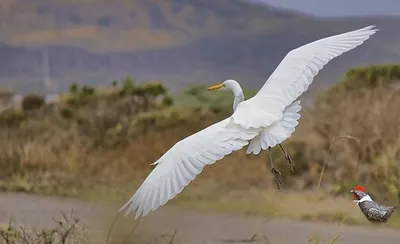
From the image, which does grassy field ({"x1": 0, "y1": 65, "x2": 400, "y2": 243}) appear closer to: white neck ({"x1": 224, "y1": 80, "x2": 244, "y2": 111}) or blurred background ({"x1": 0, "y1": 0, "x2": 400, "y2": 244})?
blurred background ({"x1": 0, "y1": 0, "x2": 400, "y2": 244})

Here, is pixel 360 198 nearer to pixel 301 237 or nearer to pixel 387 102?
pixel 301 237

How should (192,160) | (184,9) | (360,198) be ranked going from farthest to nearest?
1. (184,9)
2. (360,198)
3. (192,160)

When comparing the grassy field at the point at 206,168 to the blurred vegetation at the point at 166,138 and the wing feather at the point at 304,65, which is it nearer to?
the blurred vegetation at the point at 166,138

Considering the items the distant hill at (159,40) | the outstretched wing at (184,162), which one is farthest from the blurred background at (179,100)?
the outstretched wing at (184,162)

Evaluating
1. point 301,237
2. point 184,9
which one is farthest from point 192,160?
point 184,9

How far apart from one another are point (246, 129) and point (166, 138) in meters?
2.65

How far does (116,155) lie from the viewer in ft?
16.1

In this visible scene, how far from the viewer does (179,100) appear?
16.4ft

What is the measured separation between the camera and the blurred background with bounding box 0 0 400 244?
435 cm

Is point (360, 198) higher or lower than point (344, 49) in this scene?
lower

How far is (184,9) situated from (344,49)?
283 cm

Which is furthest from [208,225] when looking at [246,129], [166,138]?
[246,129]

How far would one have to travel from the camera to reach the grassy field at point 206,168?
431 cm

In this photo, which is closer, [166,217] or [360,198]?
[360,198]
